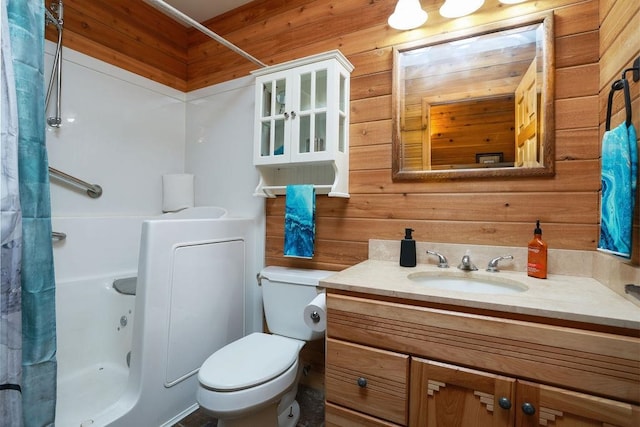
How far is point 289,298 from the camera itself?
155cm

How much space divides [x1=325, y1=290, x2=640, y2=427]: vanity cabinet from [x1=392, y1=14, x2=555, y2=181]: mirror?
0.71 metres

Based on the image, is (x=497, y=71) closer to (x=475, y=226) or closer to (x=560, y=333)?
(x=475, y=226)

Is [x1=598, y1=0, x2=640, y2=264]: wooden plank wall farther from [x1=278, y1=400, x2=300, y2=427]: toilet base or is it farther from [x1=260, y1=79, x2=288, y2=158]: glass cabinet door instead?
[x1=278, y1=400, x2=300, y2=427]: toilet base

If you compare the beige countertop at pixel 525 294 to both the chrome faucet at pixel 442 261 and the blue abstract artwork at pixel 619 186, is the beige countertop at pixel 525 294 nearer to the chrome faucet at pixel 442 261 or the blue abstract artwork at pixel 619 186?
the chrome faucet at pixel 442 261

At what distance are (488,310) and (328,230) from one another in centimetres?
96

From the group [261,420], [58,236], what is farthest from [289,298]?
[58,236]

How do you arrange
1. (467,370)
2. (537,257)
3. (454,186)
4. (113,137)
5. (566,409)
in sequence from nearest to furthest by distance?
(566,409), (467,370), (537,257), (454,186), (113,137)

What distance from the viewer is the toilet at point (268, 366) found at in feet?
3.59

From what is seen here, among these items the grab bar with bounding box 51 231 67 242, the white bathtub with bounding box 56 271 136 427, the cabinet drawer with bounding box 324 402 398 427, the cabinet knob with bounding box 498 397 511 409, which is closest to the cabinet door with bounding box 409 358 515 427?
the cabinet knob with bounding box 498 397 511 409

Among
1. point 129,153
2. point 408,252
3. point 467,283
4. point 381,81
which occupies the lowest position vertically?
point 467,283

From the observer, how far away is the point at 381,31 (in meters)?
1.56

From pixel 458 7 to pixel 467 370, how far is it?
146 cm

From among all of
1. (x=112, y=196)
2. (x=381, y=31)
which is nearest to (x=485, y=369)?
(x=381, y=31)

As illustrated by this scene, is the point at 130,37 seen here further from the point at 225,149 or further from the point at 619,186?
the point at 619,186
